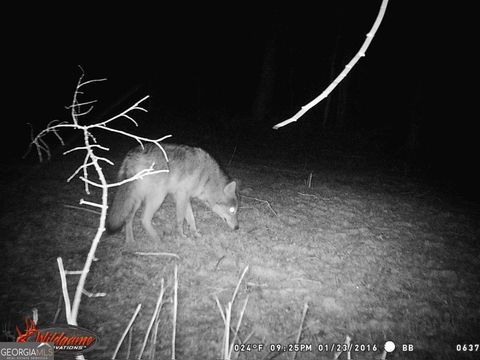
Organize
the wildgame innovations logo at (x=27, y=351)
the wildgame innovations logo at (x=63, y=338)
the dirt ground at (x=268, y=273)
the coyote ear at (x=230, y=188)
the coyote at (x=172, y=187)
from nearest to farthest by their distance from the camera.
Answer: the wildgame innovations logo at (x=27, y=351), the wildgame innovations logo at (x=63, y=338), the dirt ground at (x=268, y=273), the coyote at (x=172, y=187), the coyote ear at (x=230, y=188)

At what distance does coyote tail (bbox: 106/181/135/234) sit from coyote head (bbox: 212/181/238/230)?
195cm

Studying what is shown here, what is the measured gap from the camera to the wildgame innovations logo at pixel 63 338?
260 cm

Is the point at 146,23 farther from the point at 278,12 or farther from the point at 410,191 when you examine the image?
the point at 410,191

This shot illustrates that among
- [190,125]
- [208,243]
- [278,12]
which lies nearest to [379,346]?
[208,243]

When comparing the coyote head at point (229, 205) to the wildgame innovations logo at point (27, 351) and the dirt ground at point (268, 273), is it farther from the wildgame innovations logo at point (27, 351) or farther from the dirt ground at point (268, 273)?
the wildgame innovations logo at point (27, 351)

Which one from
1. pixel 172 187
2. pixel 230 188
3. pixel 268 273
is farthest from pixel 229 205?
pixel 268 273

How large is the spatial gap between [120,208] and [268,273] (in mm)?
2654

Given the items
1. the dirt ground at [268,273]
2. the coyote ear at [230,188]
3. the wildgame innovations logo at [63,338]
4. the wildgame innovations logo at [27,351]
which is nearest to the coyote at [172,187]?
the coyote ear at [230,188]

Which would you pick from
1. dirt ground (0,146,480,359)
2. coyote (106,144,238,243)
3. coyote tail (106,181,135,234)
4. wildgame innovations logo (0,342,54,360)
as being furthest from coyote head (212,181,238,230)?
wildgame innovations logo (0,342,54,360)

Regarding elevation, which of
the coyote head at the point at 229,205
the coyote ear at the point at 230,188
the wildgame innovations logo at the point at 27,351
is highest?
the coyote ear at the point at 230,188

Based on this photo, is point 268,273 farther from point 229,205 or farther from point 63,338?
point 63,338

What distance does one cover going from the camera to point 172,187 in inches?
211

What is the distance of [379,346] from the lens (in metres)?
3.41

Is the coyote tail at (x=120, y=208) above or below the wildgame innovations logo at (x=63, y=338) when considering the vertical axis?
above
